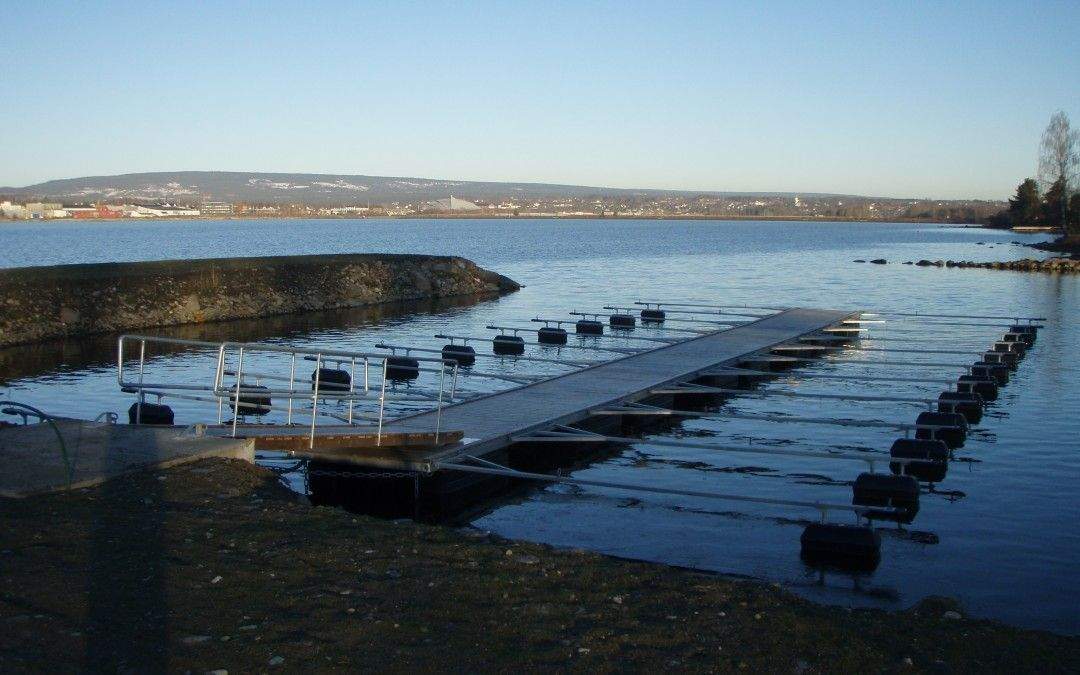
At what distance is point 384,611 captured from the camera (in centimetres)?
702

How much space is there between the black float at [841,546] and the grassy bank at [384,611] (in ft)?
7.83

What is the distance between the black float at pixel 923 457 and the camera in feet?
47.0

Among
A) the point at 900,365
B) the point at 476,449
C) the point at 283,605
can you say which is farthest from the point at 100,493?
the point at 900,365

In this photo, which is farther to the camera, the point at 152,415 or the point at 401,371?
the point at 401,371

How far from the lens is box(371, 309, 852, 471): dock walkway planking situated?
13875mm

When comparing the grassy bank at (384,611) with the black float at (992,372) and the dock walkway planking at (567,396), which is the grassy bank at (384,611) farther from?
the black float at (992,372)

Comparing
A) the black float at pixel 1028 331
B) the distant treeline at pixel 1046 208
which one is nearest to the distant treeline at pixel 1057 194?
the distant treeline at pixel 1046 208

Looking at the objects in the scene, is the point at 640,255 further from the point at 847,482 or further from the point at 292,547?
the point at 292,547

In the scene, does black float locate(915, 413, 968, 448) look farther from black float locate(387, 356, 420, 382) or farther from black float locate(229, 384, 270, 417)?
black float locate(387, 356, 420, 382)

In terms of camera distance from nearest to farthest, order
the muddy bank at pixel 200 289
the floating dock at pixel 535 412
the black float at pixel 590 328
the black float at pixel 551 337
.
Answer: the floating dock at pixel 535 412, the black float at pixel 551 337, the muddy bank at pixel 200 289, the black float at pixel 590 328

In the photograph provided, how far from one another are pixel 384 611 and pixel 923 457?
32.0 feet

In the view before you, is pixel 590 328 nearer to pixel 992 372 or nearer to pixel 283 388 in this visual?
pixel 992 372

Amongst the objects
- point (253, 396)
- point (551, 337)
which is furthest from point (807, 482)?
point (551, 337)

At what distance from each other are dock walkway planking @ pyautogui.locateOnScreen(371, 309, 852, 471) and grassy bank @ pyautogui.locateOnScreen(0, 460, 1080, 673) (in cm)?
419
